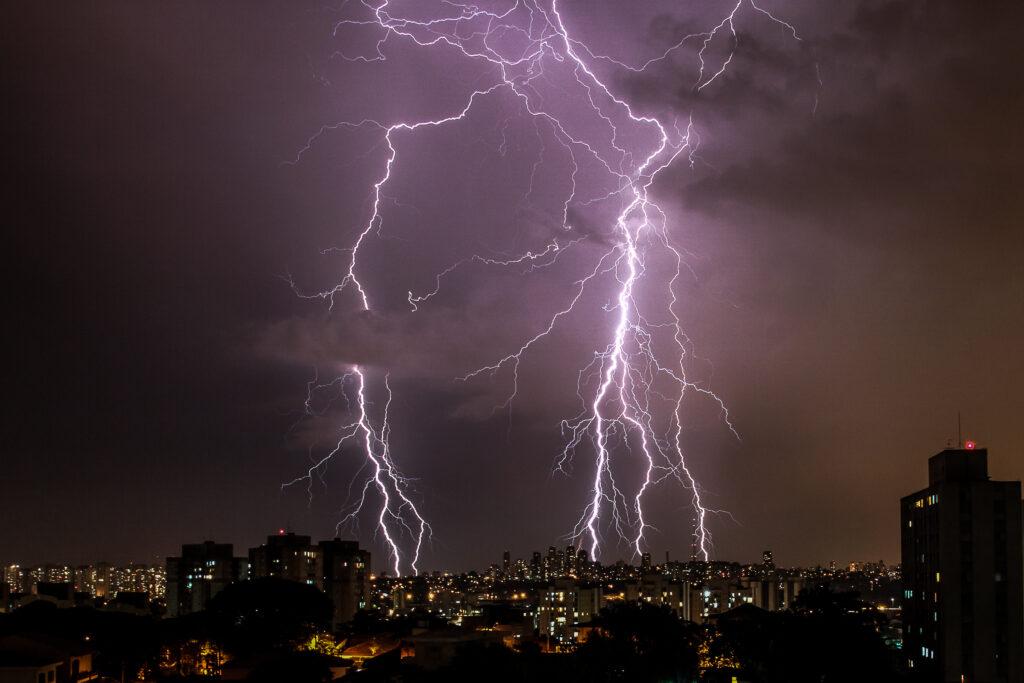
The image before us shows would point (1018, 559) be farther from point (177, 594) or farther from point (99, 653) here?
point (177, 594)

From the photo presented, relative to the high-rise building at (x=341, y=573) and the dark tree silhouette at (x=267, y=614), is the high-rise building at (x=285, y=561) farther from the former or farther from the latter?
the dark tree silhouette at (x=267, y=614)

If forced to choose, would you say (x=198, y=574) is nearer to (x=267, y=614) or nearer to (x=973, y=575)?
(x=267, y=614)

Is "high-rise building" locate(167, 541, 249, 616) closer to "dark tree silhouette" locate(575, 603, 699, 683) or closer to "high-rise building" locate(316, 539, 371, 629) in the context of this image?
"high-rise building" locate(316, 539, 371, 629)

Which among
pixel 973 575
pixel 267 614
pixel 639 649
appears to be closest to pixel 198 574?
pixel 267 614

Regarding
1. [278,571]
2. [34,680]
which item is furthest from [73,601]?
[34,680]

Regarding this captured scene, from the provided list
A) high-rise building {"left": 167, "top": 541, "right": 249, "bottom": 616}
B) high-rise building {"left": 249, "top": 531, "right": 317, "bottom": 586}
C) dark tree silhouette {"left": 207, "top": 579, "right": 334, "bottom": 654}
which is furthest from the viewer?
high-rise building {"left": 167, "top": 541, "right": 249, "bottom": 616}

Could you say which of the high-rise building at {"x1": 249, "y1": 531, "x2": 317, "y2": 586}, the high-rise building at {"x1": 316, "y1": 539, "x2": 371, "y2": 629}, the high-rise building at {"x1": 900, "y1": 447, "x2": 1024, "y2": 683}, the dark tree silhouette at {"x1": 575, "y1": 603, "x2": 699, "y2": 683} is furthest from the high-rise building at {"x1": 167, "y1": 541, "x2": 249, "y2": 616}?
the high-rise building at {"x1": 900, "y1": 447, "x2": 1024, "y2": 683}
